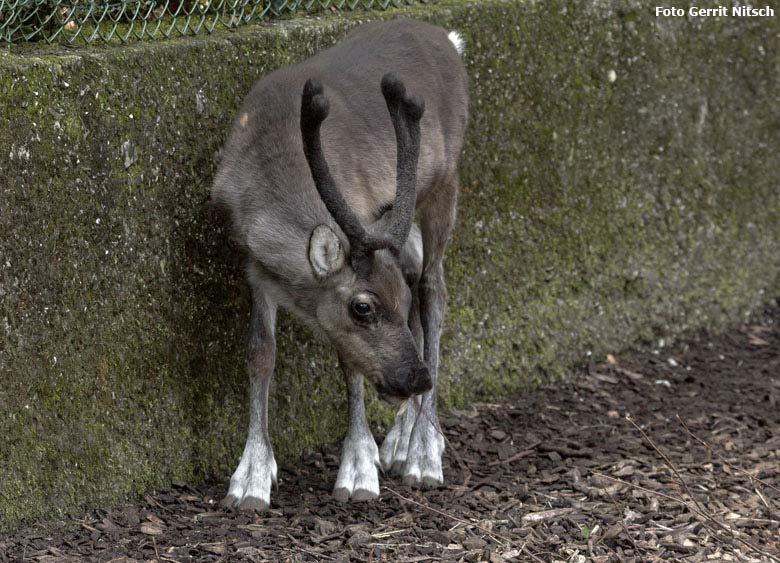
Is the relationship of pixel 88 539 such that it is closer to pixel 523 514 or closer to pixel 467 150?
pixel 523 514

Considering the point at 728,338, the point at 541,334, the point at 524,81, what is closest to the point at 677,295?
the point at 728,338

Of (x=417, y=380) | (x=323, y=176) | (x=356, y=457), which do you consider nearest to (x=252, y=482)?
(x=356, y=457)

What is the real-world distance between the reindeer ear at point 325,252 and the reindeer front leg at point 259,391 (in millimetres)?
490

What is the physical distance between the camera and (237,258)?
5703 mm

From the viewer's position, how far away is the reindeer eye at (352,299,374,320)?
511cm

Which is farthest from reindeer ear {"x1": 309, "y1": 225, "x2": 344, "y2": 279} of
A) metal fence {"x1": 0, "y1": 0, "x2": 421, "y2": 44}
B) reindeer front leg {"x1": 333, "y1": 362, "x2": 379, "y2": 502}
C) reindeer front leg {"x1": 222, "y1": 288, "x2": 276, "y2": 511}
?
metal fence {"x1": 0, "y1": 0, "x2": 421, "y2": 44}

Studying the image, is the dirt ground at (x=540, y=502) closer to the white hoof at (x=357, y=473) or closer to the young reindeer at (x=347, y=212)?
the white hoof at (x=357, y=473)

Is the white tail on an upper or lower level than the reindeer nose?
upper

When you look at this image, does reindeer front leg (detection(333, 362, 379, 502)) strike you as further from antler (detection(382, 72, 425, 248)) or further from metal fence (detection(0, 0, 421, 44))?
metal fence (detection(0, 0, 421, 44))

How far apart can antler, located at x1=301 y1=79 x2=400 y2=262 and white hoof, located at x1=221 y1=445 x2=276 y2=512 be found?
1.01m

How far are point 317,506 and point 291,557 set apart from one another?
26.4 inches

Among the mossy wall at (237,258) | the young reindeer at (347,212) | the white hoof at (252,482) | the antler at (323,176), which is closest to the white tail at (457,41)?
the mossy wall at (237,258)

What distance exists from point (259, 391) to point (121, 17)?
1.70 m

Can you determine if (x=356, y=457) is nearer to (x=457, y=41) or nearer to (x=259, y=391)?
(x=259, y=391)
